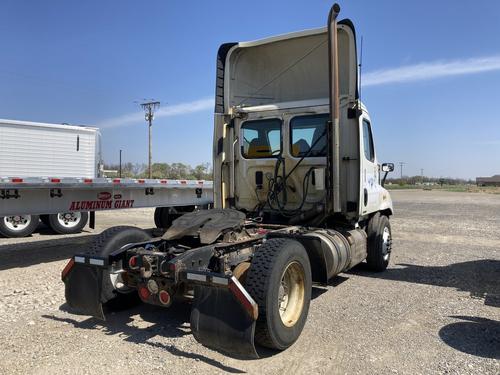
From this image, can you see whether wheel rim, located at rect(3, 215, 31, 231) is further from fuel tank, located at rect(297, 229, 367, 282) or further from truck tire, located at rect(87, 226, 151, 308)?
fuel tank, located at rect(297, 229, 367, 282)

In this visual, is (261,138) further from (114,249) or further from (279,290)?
(279,290)

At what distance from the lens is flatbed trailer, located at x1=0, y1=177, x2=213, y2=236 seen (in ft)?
23.3

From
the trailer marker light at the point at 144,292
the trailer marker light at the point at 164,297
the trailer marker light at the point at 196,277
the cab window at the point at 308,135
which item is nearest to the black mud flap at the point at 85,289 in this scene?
the trailer marker light at the point at 144,292

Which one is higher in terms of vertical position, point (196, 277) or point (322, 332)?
point (196, 277)

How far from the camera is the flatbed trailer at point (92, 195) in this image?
710 cm

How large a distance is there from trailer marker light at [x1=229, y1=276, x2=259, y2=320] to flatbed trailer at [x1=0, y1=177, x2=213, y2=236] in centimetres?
476

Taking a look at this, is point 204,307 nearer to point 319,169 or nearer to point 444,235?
point 319,169

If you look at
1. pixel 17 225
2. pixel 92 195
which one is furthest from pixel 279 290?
pixel 17 225

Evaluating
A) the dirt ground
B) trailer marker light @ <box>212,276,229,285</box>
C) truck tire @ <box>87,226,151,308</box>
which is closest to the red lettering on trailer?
the dirt ground

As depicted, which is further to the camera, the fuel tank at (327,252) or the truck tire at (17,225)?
the truck tire at (17,225)

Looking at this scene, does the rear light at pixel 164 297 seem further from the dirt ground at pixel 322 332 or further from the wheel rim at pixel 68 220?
the wheel rim at pixel 68 220

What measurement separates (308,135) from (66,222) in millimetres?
8533

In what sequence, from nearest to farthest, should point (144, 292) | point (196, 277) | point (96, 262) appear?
1. point (196, 277)
2. point (144, 292)
3. point (96, 262)

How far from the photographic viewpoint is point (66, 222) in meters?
12.6
